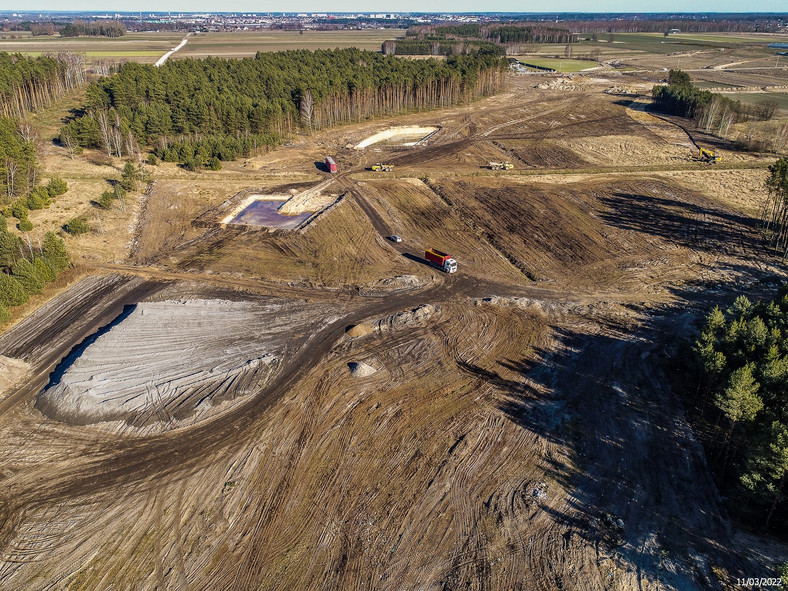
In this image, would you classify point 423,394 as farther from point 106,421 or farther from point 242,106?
point 242,106

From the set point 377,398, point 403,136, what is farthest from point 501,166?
A: point 377,398

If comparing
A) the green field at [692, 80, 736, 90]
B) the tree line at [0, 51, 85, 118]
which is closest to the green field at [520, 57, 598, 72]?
the green field at [692, 80, 736, 90]

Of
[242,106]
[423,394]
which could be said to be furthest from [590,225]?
[242,106]

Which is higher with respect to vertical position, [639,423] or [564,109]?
[564,109]

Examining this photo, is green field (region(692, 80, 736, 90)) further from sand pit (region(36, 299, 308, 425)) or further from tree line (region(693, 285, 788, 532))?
sand pit (region(36, 299, 308, 425))

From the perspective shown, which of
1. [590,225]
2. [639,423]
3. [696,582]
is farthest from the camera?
[590,225]

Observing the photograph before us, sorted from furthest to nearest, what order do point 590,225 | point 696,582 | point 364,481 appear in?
1. point 590,225
2. point 364,481
3. point 696,582
